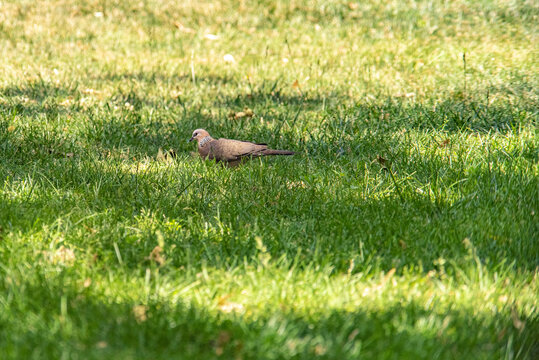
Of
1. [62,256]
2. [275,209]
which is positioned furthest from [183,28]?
[62,256]

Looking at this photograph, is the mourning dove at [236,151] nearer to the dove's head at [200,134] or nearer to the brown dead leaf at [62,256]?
the dove's head at [200,134]

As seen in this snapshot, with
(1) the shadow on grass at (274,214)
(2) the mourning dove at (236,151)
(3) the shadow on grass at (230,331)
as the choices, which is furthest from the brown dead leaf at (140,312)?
(2) the mourning dove at (236,151)

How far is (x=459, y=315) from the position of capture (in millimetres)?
2512

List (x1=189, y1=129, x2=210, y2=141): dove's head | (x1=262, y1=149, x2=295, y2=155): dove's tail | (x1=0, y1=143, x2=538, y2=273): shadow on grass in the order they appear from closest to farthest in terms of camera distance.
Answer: (x1=0, y1=143, x2=538, y2=273): shadow on grass < (x1=262, y1=149, x2=295, y2=155): dove's tail < (x1=189, y1=129, x2=210, y2=141): dove's head

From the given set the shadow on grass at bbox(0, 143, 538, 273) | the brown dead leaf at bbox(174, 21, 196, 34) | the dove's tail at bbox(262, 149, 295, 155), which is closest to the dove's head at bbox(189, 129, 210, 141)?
the shadow on grass at bbox(0, 143, 538, 273)

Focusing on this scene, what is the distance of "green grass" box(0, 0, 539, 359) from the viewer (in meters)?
2.39

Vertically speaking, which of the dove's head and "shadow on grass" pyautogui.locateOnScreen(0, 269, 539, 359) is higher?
"shadow on grass" pyautogui.locateOnScreen(0, 269, 539, 359)

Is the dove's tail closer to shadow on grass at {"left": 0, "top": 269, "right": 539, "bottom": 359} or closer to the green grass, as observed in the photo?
the green grass

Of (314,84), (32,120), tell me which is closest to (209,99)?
(314,84)

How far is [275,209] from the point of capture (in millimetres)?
3781

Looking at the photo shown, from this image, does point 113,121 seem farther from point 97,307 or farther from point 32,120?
point 97,307

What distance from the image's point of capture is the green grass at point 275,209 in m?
2.39

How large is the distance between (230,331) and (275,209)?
1.49m

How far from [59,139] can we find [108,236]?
2.18 metres
